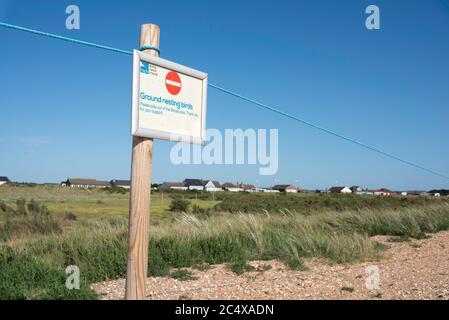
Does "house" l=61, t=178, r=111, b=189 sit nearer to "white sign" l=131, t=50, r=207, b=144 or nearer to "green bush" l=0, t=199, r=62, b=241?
"green bush" l=0, t=199, r=62, b=241

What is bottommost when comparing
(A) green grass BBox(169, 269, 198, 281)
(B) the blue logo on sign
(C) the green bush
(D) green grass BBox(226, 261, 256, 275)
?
(C) the green bush

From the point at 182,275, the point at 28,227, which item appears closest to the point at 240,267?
the point at 182,275

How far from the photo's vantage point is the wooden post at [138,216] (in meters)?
3.14

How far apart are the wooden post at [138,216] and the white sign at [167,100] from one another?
6.4 inches

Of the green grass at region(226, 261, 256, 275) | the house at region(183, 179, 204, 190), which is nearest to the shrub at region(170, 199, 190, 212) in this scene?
the green grass at region(226, 261, 256, 275)

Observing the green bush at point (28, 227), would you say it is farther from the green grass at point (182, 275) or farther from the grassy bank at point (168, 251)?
the green grass at point (182, 275)

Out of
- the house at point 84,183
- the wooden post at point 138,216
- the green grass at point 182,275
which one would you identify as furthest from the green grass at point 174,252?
the house at point 84,183

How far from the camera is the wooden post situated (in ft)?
10.3

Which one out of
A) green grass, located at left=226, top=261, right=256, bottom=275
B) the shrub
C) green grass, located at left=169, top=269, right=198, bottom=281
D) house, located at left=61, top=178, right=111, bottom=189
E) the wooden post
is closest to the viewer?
the wooden post

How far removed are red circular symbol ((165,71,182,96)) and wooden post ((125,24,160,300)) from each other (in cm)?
22

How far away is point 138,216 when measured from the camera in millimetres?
3162

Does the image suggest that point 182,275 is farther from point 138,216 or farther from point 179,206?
point 179,206
